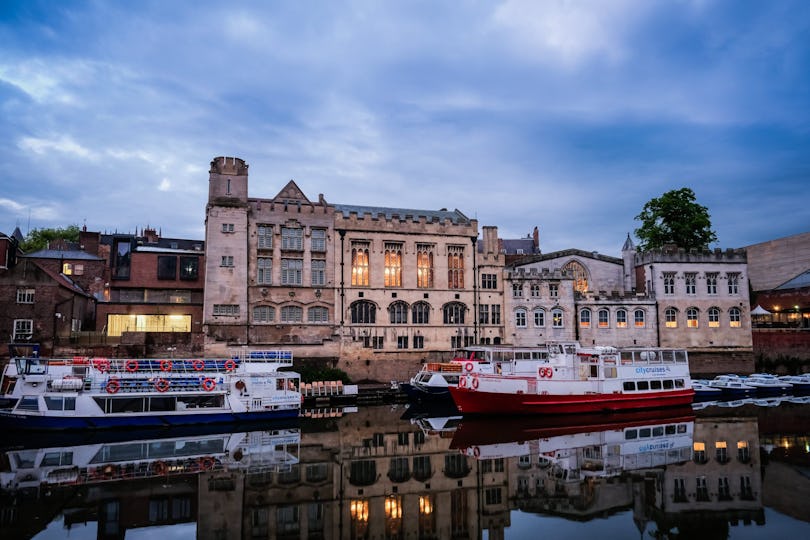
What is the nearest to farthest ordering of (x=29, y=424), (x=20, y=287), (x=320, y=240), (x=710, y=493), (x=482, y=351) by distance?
1. (x=710, y=493)
2. (x=29, y=424)
3. (x=20, y=287)
4. (x=482, y=351)
5. (x=320, y=240)

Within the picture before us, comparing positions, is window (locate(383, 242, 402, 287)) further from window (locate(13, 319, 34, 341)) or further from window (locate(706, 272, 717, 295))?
window (locate(706, 272, 717, 295))

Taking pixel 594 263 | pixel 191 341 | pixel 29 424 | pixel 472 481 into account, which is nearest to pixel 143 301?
pixel 191 341

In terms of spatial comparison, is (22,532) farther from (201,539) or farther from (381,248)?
(381,248)

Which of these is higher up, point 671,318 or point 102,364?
point 671,318

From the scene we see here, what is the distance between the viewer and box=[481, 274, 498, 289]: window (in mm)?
53594

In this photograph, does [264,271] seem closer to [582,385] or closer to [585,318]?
[582,385]

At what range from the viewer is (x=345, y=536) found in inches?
645

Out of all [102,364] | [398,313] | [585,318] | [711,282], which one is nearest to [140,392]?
[102,364]

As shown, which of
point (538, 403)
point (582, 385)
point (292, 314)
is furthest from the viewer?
point (292, 314)

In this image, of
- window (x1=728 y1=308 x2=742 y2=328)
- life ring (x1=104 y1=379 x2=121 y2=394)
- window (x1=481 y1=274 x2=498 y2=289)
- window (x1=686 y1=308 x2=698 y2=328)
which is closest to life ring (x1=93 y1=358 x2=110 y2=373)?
life ring (x1=104 y1=379 x2=121 y2=394)

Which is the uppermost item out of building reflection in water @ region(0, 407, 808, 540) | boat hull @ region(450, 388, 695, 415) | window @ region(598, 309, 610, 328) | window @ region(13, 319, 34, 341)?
window @ region(598, 309, 610, 328)

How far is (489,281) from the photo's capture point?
5372cm

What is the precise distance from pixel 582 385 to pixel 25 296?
133 feet

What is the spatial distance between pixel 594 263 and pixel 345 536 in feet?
164
